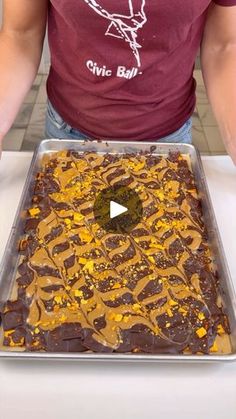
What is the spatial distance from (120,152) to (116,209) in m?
0.17

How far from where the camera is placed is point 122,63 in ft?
2.81

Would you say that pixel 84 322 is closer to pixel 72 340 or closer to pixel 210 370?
pixel 72 340

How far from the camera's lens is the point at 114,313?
2.11 ft

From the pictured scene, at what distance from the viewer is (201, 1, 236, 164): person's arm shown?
885mm

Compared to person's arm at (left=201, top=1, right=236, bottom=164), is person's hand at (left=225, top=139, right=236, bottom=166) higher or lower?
lower

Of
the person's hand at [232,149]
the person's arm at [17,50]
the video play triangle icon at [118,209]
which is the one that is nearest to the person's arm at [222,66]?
the person's hand at [232,149]

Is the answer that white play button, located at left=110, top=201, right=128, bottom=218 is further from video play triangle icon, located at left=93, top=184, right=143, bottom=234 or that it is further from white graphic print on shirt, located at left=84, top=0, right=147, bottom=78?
white graphic print on shirt, located at left=84, top=0, right=147, bottom=78

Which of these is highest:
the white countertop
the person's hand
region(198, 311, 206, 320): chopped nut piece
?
the person's hand

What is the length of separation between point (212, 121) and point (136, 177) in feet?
Answer: 5.05

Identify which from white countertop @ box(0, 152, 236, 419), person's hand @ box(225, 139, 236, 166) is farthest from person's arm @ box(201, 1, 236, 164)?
white countertop @ box(0, 152, 236, 419)

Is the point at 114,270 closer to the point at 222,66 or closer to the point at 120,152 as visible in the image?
the point at 120,152

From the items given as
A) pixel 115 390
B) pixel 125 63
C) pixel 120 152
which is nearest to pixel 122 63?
pixel 125 63

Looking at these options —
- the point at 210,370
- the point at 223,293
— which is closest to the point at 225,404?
the point at 210,370

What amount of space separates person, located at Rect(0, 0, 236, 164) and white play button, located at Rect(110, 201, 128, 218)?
213 millimetres
